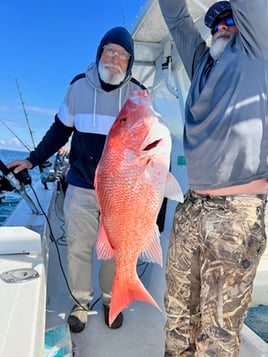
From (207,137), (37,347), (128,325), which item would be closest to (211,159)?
(207,137)

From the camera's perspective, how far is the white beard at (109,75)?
213 cm

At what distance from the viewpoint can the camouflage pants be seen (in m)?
1.40

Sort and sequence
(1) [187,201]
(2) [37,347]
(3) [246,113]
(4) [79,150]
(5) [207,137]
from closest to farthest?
(2) [37,347], (3) [246,113], (5) [207,137], (1) [187,201], (4) [79,150]

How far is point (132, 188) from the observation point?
135cm

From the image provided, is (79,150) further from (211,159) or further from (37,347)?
(37,347)

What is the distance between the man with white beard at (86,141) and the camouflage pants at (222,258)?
0.88 metres

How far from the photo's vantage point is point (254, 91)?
4.45 feet

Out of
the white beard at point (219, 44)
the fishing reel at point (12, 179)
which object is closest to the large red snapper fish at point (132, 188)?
the white beard at point (219, 44)

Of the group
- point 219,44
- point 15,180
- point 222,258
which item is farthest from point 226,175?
point 15,180

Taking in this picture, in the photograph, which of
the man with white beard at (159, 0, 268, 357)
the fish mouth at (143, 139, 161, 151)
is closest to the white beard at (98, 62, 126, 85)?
the man with white beard at (159, 0, 268, 357)

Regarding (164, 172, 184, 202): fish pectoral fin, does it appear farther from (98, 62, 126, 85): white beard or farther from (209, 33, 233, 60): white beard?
(98, 62, 126, 85): white beard

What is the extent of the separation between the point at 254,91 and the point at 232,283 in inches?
30.4

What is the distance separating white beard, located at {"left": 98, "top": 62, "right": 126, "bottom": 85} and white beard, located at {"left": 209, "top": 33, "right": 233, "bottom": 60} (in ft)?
2.46

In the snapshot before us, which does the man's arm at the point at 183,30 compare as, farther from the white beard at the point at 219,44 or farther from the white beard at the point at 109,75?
the white beard at the point at 109,75
